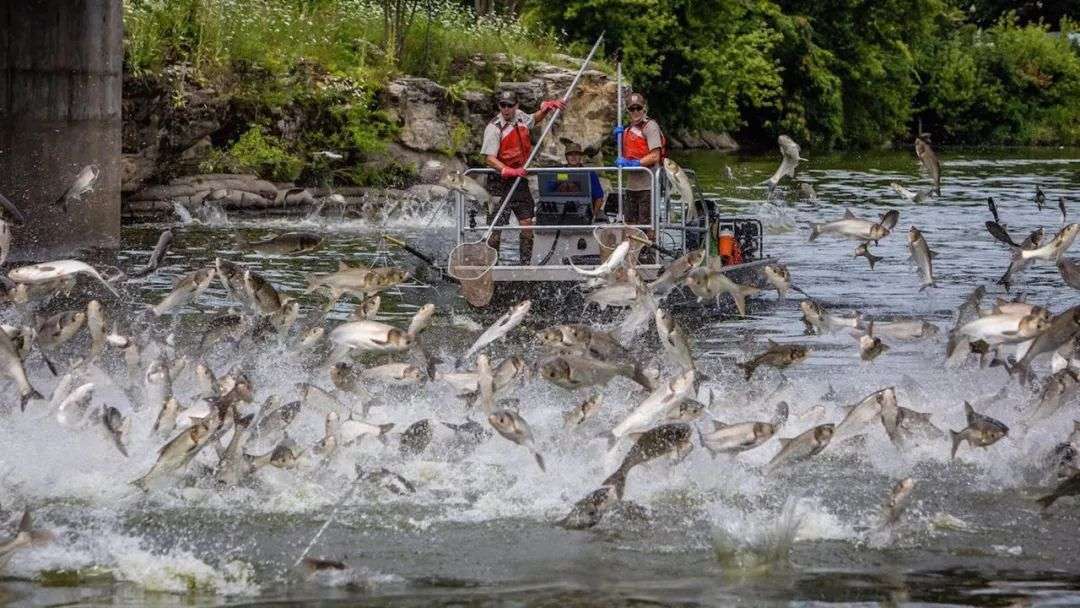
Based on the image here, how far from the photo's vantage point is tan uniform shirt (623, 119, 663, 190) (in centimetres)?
1766

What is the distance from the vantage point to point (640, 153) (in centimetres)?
1788

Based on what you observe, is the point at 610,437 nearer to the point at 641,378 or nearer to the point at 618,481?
the point at 641,378

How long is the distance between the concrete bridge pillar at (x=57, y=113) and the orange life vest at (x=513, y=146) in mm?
6280

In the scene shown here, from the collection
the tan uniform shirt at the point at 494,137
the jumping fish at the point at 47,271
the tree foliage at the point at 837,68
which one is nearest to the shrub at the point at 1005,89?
the tree foliage at the point at 837,68

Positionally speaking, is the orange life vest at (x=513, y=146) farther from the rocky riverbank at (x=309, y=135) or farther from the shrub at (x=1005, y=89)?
the shrub at (x=1005, y=89)

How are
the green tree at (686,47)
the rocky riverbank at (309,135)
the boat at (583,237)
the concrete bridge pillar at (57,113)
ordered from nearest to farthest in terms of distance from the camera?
the boat at (583,237), the concrete bridge pillar at (57,113), the rocky riverbank at (309,135), the green tree at (686,47)

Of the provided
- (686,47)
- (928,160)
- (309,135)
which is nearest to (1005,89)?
(686,47)

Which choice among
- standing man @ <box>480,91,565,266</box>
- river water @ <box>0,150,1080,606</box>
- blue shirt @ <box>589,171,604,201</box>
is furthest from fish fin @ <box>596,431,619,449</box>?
blue shirt @ <box>589,171,604,201</box>

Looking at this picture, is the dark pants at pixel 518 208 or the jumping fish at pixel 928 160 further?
the dark pants at pixel 518 208

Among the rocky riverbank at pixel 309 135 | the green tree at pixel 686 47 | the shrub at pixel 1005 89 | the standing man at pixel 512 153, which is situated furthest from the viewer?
the shrub at pixel 1005 89

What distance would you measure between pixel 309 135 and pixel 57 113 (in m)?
7.94

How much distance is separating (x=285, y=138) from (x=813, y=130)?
2950cm

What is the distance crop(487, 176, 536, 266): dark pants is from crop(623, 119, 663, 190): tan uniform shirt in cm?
105

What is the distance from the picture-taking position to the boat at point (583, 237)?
17.0 meters
